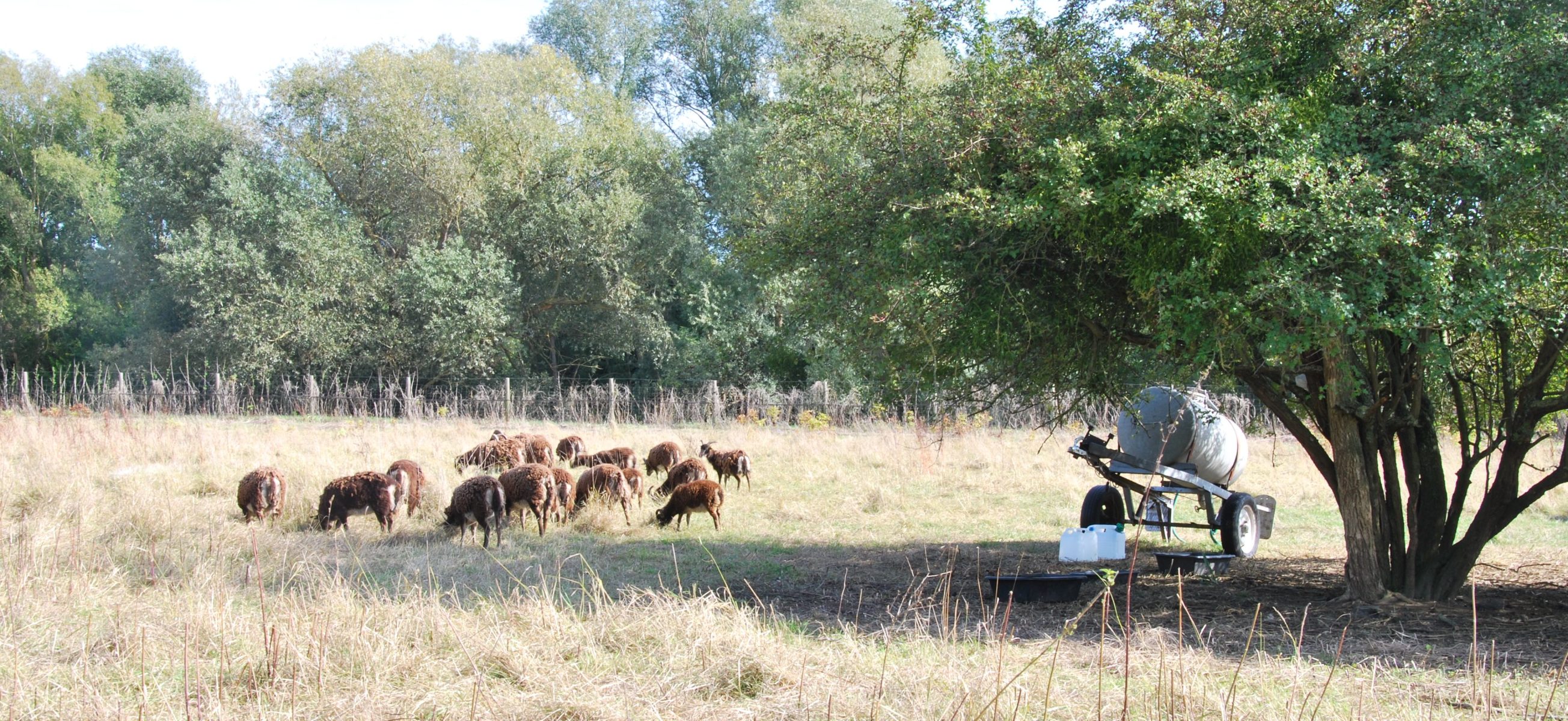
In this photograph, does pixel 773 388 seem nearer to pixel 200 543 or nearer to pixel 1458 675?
pixel 200 543

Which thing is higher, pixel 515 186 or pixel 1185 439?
pixel 515 186

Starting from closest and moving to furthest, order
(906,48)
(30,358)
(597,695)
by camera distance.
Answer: (597,695)
(906,48)
(30,358)

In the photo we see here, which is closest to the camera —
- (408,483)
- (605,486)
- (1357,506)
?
(1357,506)

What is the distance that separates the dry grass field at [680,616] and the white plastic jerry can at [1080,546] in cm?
40

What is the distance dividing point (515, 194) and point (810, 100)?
26.5 meters

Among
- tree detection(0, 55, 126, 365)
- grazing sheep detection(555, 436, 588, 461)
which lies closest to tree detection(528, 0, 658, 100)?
tree detection(0, 55, 126, 365)

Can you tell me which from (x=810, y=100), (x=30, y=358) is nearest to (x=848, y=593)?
(x=810, y=100)

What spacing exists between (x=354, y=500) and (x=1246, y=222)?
8.65 meters

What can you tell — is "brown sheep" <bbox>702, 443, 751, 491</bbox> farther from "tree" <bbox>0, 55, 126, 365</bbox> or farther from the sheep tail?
"tree" <bbox>0, 55, 126, 365</bbox>

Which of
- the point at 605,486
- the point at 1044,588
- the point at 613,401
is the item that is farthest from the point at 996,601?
the point at 613,401

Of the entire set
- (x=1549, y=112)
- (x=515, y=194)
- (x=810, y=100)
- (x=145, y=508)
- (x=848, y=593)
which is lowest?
(x=848, y=593)

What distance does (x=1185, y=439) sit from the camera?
1165 centimetres

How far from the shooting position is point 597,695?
4637 mm

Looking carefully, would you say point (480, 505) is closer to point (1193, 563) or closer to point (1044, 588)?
point (1044, 588)
